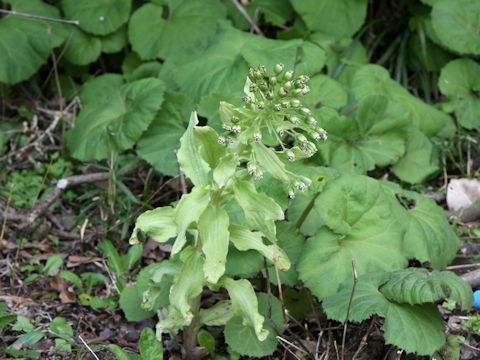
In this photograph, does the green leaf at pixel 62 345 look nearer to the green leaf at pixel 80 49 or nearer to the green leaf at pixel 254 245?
the green leaf at pixel 254 245

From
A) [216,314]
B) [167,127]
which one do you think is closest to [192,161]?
[216,314]

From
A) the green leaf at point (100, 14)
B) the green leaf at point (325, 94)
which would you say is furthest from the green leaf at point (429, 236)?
the green leaf at point (100, 14)

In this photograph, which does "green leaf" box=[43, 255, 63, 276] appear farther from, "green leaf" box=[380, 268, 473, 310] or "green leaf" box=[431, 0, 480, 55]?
"green leaf" box=[431, 0, 480, 55]

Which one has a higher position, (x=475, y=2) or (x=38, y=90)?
(x=475, y=2)

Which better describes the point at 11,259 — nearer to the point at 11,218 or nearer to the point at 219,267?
the point at 11,218

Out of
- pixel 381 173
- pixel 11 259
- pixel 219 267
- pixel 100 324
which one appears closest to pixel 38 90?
pixel 11 259

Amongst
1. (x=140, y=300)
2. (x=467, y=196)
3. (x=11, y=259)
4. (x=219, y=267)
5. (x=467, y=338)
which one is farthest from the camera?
(x=467, y=196)
